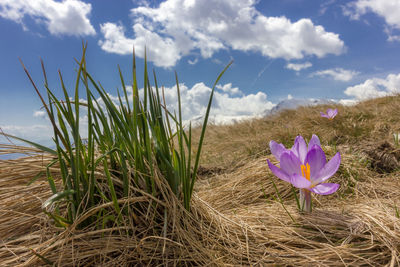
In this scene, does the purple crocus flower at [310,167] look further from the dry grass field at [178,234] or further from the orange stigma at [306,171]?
the dry grass field at [178,234]

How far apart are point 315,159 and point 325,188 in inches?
4.5

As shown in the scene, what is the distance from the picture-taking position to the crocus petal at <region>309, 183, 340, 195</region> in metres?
1.00

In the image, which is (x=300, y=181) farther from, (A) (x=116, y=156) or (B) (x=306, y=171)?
(A) (x=116, y=156)

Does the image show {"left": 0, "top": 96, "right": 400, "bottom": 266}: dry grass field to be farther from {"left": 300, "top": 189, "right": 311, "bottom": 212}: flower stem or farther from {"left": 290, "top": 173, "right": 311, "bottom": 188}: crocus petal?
{"left": 290, "top": 173, "right": 311, "bottom": 188}: crocus petal

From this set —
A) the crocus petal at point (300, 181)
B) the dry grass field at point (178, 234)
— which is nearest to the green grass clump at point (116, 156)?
the dry grass field at point (178, 234)

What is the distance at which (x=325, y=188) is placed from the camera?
103cm

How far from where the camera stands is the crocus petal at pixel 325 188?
1005 mm

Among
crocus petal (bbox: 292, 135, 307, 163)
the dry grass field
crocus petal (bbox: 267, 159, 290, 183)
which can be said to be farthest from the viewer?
crocus petal (bbox: 292, 135, 307, 163)

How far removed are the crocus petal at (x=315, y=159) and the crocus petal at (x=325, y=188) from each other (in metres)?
0.05

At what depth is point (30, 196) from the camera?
3.63 feet

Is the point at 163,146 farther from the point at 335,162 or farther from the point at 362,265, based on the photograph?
the point at 362,265

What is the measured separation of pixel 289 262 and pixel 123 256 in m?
0.58

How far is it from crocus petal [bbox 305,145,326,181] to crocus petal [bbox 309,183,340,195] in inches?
2.0

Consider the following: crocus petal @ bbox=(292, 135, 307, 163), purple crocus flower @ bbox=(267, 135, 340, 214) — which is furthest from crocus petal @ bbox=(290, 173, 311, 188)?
crocus petal @ bbox=(292, 135, 307, 163)
